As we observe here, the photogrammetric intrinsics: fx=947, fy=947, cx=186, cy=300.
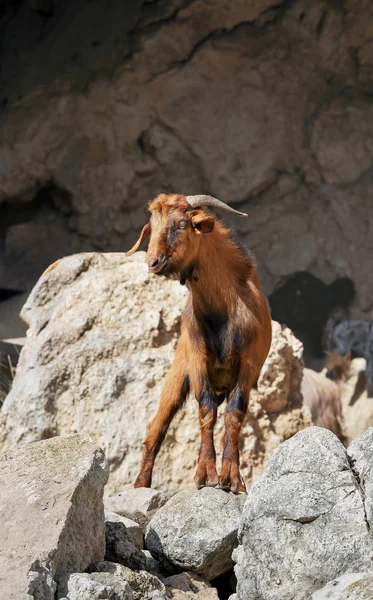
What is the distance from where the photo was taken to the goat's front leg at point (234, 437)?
5559 mm

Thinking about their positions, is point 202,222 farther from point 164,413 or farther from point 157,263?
point 164,413

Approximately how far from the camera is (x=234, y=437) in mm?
5805

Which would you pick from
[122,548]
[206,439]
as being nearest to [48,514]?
[122,548]

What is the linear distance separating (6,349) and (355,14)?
6.00 m

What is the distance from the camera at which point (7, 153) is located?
12.7m

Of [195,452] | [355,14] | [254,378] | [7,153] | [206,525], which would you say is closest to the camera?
[206,525]

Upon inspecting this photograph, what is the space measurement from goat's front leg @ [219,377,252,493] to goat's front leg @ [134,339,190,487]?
516 mm

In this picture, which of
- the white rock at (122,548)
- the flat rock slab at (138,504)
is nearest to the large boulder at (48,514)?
the white rock at (122,548)

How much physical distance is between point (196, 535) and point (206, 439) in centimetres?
106

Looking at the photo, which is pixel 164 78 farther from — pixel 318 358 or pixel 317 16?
pixel 318 358

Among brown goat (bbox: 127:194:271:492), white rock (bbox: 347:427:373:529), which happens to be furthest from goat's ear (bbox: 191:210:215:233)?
white rock (bbox: 347:427:373:529)

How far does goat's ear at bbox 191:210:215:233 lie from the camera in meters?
5.80

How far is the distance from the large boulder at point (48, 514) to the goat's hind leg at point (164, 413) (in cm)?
165

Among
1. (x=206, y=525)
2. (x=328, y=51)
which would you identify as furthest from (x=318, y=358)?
(x=206, y=525)
